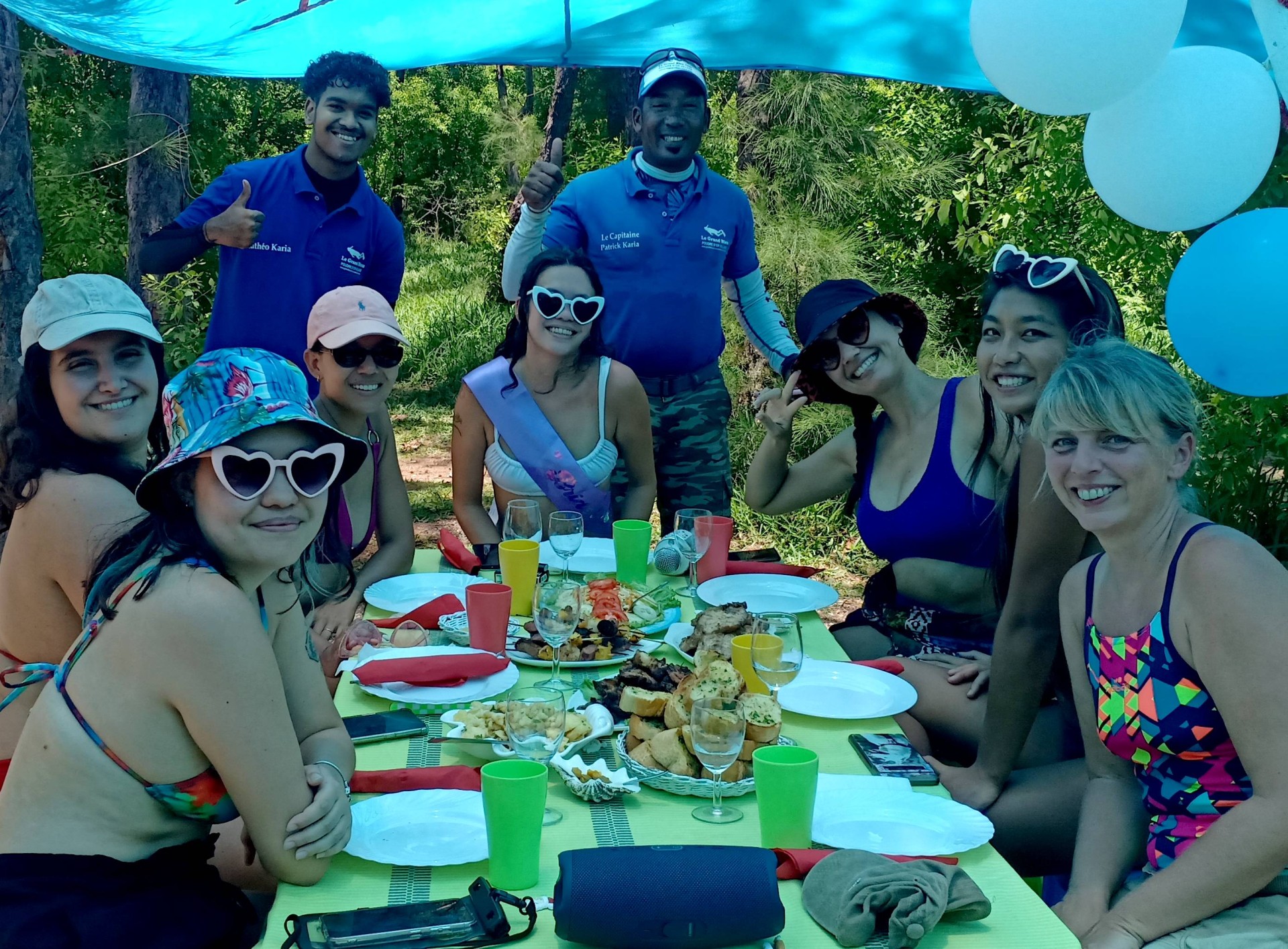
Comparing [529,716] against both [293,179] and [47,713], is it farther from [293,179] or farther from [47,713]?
[293,179]

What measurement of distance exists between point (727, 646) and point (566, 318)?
1692 millimetres

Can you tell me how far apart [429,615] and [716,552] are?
799 mm

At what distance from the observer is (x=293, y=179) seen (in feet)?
14.3

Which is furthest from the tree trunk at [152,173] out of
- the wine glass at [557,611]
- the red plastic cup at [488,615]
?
the wine glass at [557,611]

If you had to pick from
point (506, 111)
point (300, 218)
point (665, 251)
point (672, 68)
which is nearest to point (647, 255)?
point (665, 251)

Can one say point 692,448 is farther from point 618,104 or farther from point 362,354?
point 618,104

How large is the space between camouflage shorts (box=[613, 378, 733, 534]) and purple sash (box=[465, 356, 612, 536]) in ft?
2.44

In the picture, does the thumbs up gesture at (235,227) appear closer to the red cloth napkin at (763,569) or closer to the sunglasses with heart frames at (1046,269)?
the red cloth napkin at (763,569)

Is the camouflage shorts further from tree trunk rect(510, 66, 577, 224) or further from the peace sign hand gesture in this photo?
tree trunk rect(510, 66, 577, 224)

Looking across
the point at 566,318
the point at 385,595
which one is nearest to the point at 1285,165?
the point at 566,318

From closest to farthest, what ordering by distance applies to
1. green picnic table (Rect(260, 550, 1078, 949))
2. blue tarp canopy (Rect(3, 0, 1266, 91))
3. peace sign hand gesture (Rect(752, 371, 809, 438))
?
green picnic table (Rect(260, 550, 1078, 949)) → peace sign hand gesture (Rect(752, 371, 809, 438)) → blue tarp canopy (Rect(3, 0, 1266, 91))

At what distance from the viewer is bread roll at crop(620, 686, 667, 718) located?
208 cm

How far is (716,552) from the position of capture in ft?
10.1

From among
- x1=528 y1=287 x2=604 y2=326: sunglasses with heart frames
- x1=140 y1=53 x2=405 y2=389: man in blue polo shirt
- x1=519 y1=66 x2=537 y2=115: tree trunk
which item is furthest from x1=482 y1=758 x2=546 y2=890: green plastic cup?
x1=519 y1=66 x2=537 y2=115: tree trunk
